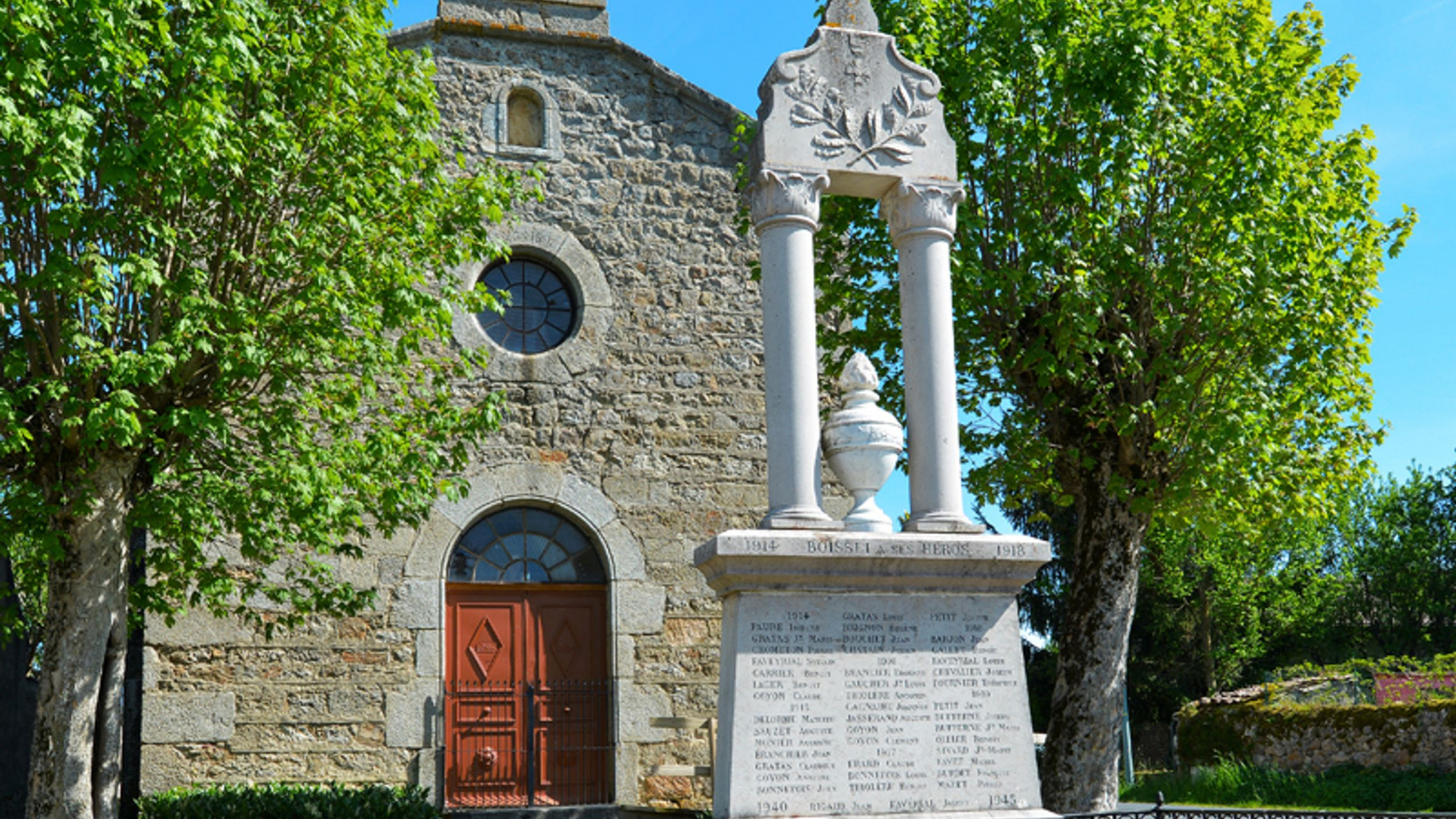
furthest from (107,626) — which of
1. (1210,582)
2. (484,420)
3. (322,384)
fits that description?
(1210,582)

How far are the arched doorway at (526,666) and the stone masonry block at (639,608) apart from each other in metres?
0.24

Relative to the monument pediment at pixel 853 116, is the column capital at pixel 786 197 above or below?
below

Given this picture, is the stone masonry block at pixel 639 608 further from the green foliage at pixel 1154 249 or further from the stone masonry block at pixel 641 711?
the green foliage at pixel 1154 249

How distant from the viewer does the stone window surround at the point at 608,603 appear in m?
10.7

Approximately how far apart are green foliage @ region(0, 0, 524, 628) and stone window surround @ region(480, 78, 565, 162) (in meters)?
2.58

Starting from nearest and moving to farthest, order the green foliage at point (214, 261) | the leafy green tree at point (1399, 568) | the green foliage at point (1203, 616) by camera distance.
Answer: the green foliage at point (214, 261) → the green foliage at point (1203, 616) → the leafy green tree at point (1399, 568)

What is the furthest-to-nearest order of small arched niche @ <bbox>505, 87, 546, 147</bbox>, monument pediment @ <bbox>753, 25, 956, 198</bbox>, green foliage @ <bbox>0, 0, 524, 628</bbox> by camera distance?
1. small arched niche @ <bbox>505, 87, 546, 147</bbox>
2. green foliage @ <bbox>0, 0, 524, 628</bbox>
3. monument pediment @ <bbox>753, 25, 956, 198</bbox>

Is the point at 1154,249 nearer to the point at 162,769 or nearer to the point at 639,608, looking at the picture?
the point at 639,608

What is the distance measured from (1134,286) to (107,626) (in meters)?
7.98

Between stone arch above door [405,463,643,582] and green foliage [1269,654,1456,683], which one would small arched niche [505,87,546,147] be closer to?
stone arch above door [405,463,643,582]

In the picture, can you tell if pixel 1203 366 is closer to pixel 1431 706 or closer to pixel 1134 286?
pixel 1134 286

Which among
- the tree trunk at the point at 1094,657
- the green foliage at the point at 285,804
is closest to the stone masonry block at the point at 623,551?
the green foliage at the point at 285,804

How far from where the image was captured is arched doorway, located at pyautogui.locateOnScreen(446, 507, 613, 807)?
11.0 meters

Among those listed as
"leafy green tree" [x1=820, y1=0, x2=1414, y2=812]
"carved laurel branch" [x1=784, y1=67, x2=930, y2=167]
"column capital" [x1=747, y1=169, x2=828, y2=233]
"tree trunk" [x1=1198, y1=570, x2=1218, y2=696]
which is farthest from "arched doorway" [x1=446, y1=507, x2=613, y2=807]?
"tree trunk" [x1=1198, y1=570, x2=1218, y2=696]
